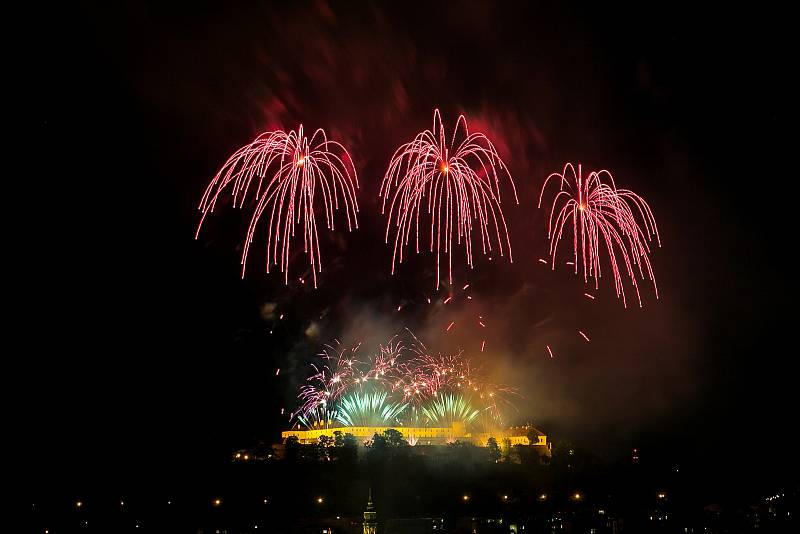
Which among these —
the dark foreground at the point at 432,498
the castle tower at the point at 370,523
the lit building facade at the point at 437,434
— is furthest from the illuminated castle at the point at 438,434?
the castle tower at the point at 370,523

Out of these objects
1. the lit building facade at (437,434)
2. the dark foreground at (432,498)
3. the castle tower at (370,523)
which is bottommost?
the castle tower at (370,523)

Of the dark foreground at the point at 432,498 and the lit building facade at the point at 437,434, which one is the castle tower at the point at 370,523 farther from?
the lit building facade at the point at 437,434

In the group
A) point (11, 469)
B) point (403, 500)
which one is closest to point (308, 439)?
point (403, 500)

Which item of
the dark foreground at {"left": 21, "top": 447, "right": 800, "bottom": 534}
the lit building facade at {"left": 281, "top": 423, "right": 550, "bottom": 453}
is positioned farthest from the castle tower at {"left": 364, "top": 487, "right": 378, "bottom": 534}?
the lit building facade at {"left": 281, "top": 423, "right": 550, "bottom": 453}

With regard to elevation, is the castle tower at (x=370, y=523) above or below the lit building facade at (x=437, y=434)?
below

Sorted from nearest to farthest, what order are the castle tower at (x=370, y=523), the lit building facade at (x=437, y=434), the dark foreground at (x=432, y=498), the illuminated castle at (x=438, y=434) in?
the castle tower at (x=370, y=523) < the dark foreground at (x=432, y=498) < the lit building facade at (x=437, y=434) < the illuminated castle at (x=438, y=434)

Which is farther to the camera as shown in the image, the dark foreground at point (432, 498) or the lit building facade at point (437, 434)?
the lit building facade at point (437, 434)

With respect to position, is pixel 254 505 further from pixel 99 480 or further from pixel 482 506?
pixel 482 506

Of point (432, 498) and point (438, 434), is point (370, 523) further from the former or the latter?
point (438, 434)

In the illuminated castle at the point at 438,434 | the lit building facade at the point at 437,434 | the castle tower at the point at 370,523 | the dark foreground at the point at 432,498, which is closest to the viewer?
the castle tower at the point at 370,523

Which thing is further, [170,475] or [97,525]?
[170,475]

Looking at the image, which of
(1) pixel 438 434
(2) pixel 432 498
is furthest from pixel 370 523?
(1) pixel 438 434
